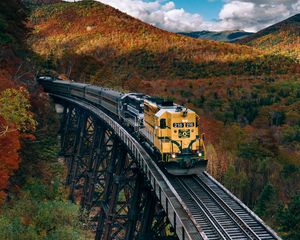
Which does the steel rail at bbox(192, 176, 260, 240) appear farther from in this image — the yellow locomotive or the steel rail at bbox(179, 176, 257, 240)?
the yellow locomotive

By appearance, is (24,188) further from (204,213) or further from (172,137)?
(204,213)

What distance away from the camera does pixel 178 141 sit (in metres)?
20.5

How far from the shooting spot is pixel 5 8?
134 feet

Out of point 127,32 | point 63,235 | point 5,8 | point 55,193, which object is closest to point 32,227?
point 63,235

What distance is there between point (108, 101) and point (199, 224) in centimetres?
2395

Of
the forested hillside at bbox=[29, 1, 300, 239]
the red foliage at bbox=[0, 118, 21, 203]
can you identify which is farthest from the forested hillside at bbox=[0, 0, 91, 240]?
the forested hillside at bbox=[29, 1, 300, 239]

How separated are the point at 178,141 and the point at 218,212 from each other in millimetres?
5971

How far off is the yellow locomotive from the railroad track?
87 centimetres

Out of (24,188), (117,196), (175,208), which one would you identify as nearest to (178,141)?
(175,208)

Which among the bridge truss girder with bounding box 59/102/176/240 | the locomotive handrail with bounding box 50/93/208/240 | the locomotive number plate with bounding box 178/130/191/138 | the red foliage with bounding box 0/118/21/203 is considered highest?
the locomotive number plate with bounding box 178/130/191/138

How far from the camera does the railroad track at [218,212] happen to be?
535 inches

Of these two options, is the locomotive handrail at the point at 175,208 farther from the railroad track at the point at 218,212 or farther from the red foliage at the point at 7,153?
the red foliage at the point at 7,153

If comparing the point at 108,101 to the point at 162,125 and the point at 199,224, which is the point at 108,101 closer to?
the point at 162,125

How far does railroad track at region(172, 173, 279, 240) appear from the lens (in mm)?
13591
